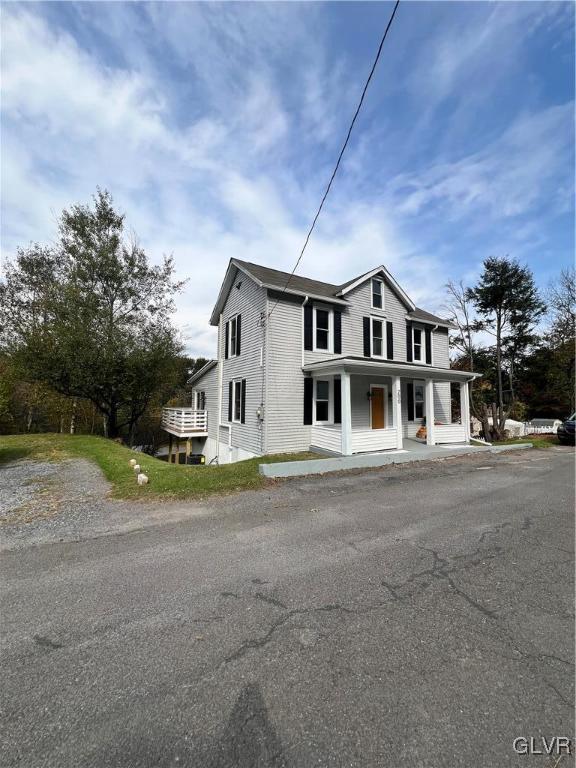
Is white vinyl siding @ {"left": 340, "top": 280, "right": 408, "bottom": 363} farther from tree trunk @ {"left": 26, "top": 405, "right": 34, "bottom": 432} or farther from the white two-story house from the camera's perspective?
tree trunk @ {"left": 26, "top": 405, "right": 34, "bottom": 432}

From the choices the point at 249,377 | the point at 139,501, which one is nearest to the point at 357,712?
the point at 139,501

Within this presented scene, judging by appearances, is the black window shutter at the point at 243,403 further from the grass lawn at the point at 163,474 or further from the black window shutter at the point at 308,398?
the grass lawn at the point at 163,474

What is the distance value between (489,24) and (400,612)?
8315 mm

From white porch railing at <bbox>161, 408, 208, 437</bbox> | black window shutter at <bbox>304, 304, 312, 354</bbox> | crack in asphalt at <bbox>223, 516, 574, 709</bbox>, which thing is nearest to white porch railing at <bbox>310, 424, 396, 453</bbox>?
black window shutter at <bbox>304, 304, 312, 354</bbox>

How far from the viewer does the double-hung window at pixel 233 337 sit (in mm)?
14539

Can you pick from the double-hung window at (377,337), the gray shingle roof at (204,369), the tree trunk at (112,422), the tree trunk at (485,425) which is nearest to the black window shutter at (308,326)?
the double-hung window at (377,337)

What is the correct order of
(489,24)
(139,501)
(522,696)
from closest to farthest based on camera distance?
(522,696) → (489,24) → (139,501)

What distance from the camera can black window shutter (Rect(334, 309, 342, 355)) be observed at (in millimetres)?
13352

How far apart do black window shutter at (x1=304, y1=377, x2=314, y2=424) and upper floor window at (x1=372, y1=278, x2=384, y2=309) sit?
499cm

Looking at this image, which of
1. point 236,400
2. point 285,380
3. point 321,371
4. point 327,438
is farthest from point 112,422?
point 327,438

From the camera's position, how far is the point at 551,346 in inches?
1144

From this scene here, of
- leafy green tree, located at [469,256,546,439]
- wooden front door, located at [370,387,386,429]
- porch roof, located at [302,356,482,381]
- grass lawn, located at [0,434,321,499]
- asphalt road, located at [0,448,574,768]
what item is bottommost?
asphalt road, located at [0,448,574,768]

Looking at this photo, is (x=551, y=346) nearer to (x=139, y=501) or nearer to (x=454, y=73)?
(x=454, y=73)

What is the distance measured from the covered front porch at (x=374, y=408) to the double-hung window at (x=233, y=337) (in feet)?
12.8
